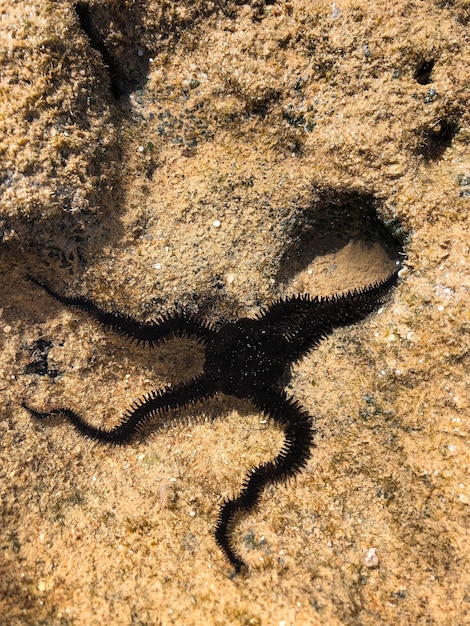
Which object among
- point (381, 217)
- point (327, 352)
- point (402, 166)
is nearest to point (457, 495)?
point (327, 352)

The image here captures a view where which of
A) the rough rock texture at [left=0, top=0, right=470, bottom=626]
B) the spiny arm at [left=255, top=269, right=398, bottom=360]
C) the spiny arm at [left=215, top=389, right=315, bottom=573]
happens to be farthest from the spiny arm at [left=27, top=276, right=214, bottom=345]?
the spiny arm at [left=215, top=389, right=315, bottom=573]

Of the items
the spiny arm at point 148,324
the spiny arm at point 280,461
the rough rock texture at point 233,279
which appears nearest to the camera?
the rough rock texture at point 233,279

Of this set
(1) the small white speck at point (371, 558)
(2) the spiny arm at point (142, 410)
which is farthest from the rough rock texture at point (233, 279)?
(2) the spiny arm at point (142, 410)

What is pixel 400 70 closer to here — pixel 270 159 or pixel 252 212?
pixel 270 159

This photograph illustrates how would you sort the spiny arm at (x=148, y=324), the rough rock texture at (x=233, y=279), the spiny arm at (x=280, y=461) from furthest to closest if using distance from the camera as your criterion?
the spiny arm at (x=148, y=324) → the spiny arm at (x=280, y=461) → the rough rock texture at (x=233, y=279)

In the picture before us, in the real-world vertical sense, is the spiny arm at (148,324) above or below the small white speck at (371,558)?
above

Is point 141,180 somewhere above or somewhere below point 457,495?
above

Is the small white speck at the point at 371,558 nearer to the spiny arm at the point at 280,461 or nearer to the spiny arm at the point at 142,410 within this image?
the spiny arm at the point at 280,461

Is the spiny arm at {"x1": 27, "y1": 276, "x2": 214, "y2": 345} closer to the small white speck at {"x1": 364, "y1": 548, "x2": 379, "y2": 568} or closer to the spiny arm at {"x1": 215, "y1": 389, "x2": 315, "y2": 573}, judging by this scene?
the spiny arm at {"x1": 215, "y1": 389, "x2": 315, "y2": 573}

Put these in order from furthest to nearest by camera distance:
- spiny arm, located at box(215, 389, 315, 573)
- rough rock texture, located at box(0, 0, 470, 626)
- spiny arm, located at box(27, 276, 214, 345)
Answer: spiny arm, located at box(27, 276, 214, 345) < spiny arm, located at box(215, 389, 315, 573) < rough rock texture, located at box(0, 0, 470, 626)
